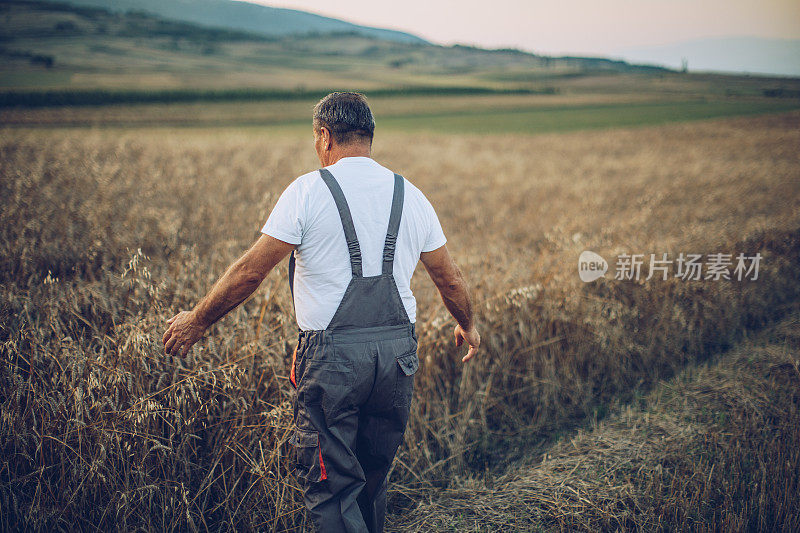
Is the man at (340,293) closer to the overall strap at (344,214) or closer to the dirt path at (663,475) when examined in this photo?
the overall strap at (344,214)

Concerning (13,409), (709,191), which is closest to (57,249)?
(13,409)

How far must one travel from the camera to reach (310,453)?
2227mm

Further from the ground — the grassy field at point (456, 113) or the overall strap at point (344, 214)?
the grassy field at point (456, 113)

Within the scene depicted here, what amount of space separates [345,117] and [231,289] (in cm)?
98

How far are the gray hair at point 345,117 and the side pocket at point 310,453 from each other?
4.64ft

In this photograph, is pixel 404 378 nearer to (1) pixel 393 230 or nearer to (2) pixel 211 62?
(1) pixel 393 230

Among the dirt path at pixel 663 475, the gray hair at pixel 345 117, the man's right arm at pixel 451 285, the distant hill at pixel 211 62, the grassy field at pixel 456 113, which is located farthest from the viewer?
the distant hill at pixel 211 62

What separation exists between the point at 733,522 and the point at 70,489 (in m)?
3.80

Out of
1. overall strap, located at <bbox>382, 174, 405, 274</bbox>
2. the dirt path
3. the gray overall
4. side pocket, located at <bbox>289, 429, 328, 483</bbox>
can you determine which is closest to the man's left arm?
the gray overall

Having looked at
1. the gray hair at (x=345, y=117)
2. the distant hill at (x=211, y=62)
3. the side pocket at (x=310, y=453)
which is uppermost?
the distant hill at (x=211, y=62)

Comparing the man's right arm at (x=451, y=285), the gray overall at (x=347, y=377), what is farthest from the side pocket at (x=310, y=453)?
the man's right arm at (x=451, y=285)

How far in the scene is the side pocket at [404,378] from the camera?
2.29 meters

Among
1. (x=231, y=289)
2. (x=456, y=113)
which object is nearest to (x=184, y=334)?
(x=231, y=289)

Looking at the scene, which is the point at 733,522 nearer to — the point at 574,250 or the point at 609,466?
the point at 609,466
